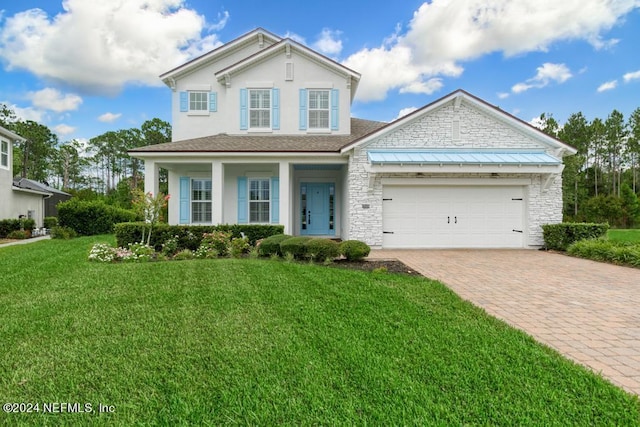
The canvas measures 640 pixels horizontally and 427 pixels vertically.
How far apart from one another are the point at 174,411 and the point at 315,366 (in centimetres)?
115

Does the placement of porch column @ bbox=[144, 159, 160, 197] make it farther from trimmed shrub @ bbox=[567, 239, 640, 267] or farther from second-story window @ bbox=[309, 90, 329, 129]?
trimmed shrub @ bbox=[567, 239, 640, 267]

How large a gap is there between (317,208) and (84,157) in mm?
51244

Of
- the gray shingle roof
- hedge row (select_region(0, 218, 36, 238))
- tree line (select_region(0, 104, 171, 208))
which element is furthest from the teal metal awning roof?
tree line (select_region(0, 104, 171, 208))

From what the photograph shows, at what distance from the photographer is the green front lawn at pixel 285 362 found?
2.21m

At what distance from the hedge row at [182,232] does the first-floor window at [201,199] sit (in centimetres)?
276

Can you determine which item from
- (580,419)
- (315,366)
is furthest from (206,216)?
(580,419)

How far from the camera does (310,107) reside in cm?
1357

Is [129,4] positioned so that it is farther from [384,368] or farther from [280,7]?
[384,368]

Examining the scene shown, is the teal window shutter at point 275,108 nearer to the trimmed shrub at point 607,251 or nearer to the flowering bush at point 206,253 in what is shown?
the flowering bush at point 206,253

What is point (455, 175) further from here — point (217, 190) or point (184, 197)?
point (184, 197)

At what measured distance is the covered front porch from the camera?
1162 centimetres

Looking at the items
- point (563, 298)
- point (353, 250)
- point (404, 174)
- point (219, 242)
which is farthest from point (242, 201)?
point (563, 298)

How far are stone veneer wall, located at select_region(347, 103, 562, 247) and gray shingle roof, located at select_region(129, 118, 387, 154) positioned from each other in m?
1.61

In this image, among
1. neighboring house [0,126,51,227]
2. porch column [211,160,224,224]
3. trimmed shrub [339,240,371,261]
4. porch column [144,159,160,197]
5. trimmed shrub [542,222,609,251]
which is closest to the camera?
trimmed shrub [339,240,371,261]
